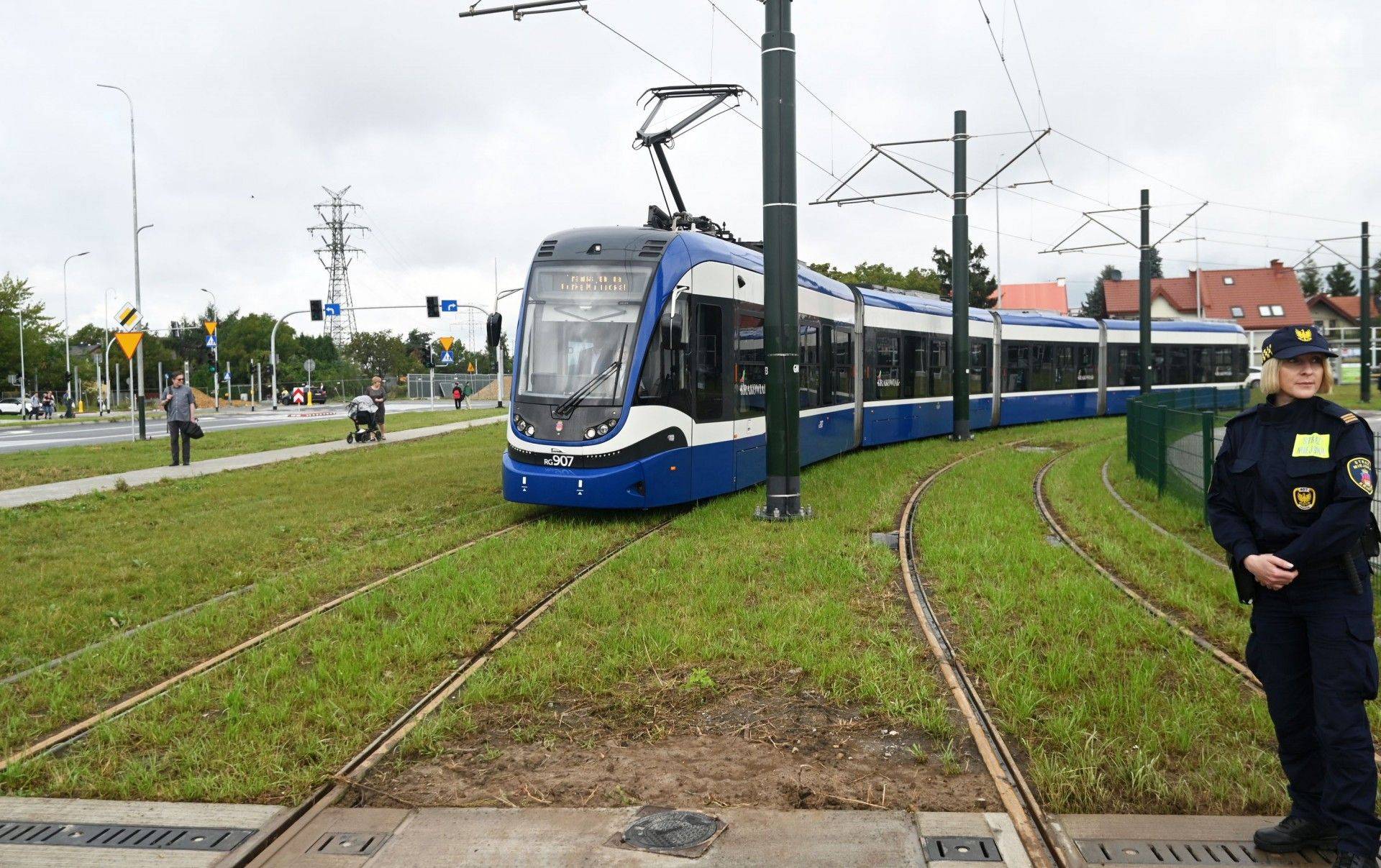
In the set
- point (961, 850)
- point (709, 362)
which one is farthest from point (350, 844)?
point (709, 362)

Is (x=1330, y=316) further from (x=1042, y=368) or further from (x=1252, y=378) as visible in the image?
(x=1042, y=368)

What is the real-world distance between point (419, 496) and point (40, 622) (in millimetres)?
7261

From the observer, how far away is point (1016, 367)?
27.9 m

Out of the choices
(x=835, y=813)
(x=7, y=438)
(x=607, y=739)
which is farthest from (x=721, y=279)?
(x=7, y=438)

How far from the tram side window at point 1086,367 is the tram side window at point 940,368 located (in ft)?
24.9

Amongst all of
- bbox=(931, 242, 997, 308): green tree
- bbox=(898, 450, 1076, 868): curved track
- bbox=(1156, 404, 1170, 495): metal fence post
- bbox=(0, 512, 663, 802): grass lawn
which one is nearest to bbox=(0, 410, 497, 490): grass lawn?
bbox=(0, 512, 663, 802): grass lawn

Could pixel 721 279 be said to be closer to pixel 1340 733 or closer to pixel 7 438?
pixel 1340 733

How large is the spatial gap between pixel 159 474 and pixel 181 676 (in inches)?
537

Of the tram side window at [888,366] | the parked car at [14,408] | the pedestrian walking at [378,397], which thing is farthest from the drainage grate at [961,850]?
the parked car at [14,408]

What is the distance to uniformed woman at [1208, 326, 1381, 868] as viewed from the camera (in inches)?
144

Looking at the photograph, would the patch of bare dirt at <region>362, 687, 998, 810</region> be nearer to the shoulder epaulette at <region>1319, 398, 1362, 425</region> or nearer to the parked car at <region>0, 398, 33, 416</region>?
the shoulder epaulette at <region>1319, 398, 1362, 425</region>

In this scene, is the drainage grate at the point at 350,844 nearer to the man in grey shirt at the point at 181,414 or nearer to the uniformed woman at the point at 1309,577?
the uniformed woman at the point at 1309,577

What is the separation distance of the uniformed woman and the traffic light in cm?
984

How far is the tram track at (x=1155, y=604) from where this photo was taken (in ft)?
19.6
